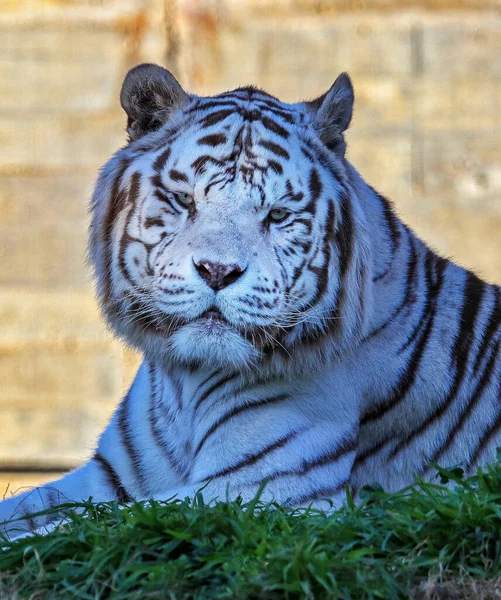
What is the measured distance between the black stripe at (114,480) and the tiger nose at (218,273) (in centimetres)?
80

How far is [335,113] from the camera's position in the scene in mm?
3035

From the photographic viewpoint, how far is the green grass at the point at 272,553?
6.66 ft

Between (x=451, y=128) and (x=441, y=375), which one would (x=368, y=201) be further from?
(x=451, y=128)

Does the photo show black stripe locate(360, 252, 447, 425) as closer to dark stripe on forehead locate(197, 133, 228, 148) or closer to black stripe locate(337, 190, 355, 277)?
black stripe locate(337, 190, 355, 277)

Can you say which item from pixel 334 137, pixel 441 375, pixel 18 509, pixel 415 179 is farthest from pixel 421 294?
pixel 415 179

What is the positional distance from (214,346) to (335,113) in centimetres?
80

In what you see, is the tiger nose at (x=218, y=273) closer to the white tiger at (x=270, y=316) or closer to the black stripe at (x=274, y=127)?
the white tiger at (x=270, y=316)

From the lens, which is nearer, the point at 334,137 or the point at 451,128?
the point at 334,137

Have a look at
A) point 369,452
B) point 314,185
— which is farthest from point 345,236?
point 369,452

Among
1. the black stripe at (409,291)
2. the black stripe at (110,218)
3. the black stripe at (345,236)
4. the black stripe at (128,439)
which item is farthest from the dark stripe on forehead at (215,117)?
the black stripe at (128,439)

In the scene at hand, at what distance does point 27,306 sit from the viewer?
6.14 m

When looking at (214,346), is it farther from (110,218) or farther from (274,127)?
(274,127)

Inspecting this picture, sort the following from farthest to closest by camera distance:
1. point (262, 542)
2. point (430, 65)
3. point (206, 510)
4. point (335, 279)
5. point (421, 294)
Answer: point (430, 65) → point (421, 294) → point (335, 279) → point (206, 510) → point (262, 542)

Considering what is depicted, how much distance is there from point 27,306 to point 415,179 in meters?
2.31
